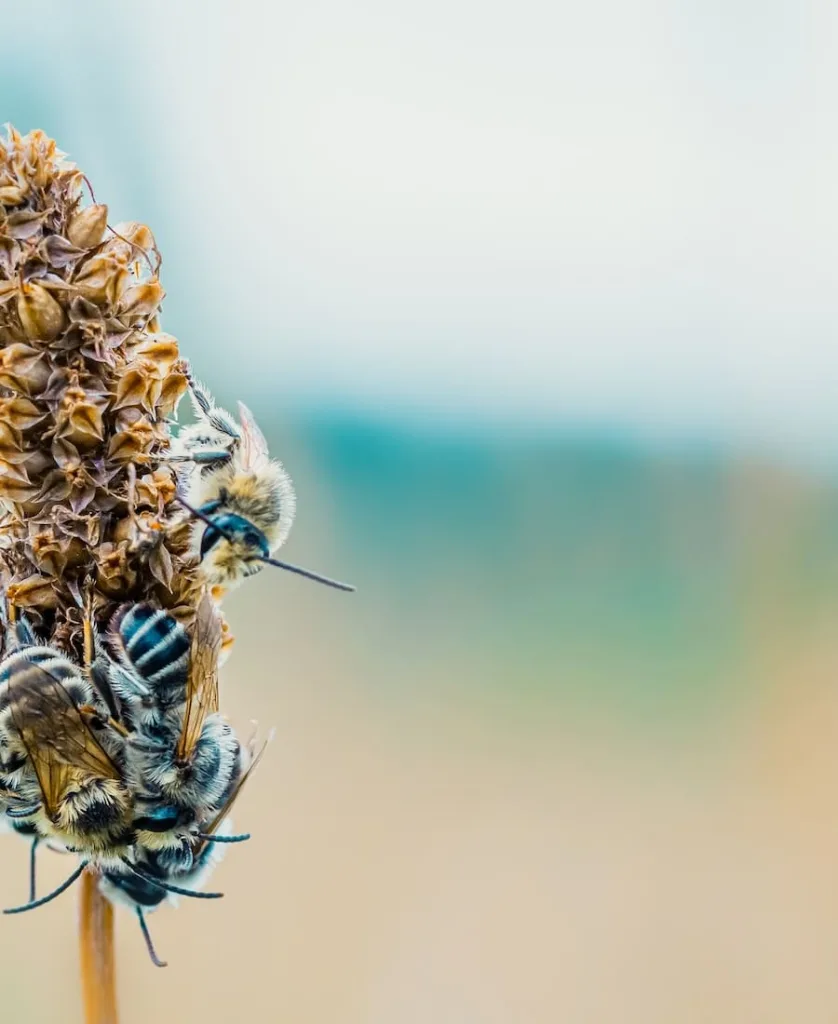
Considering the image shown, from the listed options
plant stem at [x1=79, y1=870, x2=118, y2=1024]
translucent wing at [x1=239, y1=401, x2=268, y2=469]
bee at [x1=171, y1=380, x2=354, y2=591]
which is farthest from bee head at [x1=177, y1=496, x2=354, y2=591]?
plant stem at [x1=79, y1=870, x2=118, y2=1024]

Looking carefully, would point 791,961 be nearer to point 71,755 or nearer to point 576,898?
point 576,898

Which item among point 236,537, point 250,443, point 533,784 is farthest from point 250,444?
point 533,784

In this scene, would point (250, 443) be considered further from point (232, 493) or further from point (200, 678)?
point (200, 678)

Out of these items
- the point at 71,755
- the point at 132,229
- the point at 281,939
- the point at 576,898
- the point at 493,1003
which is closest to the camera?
the point at 71,755

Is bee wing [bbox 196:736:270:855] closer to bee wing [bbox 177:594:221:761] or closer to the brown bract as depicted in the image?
bee wing [bbox 177:594:221:761]

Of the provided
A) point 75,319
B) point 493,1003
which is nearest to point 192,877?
point 75,319

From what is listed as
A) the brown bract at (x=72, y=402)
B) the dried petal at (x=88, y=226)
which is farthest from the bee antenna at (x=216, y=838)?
the dried petal at (x=88, y=226)

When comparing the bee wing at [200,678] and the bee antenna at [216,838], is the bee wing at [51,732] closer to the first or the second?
the bee wing at [200,678]
